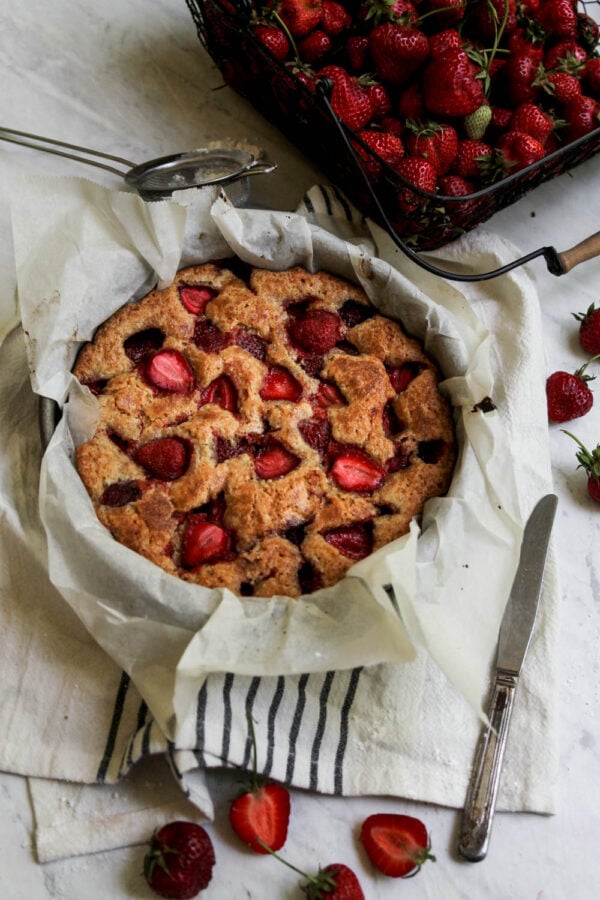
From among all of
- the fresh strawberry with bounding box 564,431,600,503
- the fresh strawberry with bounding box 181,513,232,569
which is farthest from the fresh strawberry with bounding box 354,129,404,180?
the fresh strawberry with bounding box 181,513,232,569

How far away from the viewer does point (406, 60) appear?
193 cm

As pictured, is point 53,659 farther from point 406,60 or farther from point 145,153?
point 406,60

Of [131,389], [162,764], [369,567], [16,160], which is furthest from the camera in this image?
[16,160]

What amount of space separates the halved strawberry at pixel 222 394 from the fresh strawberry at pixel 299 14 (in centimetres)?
77

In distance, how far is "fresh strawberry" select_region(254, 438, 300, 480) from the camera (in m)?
1.68

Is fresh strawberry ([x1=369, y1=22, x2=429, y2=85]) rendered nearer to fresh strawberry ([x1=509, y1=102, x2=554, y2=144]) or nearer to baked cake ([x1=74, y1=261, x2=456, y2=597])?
fresh strawberry ([x1=509, y1=102, x2=554, y2=144])

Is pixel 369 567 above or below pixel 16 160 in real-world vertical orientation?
below

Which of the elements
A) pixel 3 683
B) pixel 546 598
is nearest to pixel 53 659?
pixel 3 683

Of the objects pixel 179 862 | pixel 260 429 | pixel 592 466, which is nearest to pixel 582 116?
pixel 592 466

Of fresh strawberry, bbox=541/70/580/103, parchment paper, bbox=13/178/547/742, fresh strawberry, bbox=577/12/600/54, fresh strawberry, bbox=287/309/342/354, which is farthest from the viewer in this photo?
fresh strawberry, bbox=577/12/600/54

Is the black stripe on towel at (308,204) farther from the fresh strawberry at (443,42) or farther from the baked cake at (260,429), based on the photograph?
the fresh strawberry at (443,42)

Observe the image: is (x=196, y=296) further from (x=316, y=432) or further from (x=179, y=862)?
(x=179, y=862)

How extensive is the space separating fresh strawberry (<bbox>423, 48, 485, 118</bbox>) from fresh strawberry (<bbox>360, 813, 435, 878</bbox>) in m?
1.37

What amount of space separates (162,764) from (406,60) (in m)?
1.46
